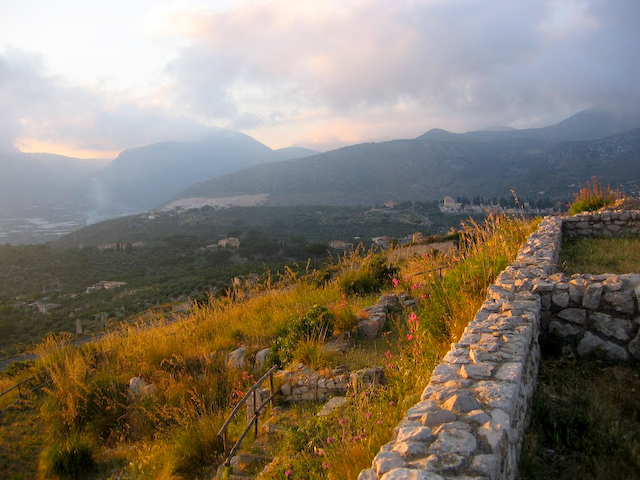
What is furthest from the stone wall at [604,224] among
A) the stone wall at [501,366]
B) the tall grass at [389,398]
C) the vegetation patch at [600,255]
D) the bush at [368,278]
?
the stone wall at [501,366]

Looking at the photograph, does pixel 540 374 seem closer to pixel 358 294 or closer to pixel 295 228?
pixel 358 294

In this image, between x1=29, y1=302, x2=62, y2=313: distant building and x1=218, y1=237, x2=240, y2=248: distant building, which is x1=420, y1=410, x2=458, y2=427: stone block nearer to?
x1=29, y1=302, x2=62, y2=313: distant building

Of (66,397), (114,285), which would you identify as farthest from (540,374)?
(114,285)

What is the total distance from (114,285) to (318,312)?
109 ft

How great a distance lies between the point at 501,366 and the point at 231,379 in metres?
4.48

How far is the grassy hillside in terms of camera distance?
3518mm

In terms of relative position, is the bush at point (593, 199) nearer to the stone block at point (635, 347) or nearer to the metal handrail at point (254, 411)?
the stone block at point (635, 347)

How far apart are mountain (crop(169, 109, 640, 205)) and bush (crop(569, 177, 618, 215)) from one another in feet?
302

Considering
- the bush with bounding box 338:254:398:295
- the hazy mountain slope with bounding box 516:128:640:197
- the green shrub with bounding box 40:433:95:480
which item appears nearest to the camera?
the green shrub with bounding box 40:433:95:480

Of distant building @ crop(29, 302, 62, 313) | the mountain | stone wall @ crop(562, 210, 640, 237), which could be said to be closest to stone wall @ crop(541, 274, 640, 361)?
stone wall @ crop(562, 210, 640, 237)

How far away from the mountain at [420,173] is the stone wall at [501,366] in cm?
10460

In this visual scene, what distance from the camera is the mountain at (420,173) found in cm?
11350

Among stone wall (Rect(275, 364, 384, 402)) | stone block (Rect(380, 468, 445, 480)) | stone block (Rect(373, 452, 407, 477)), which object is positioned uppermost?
stone block (Rect(380, 468, 445, 480))

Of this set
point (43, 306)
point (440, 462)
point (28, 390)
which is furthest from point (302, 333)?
point (43, 306)
